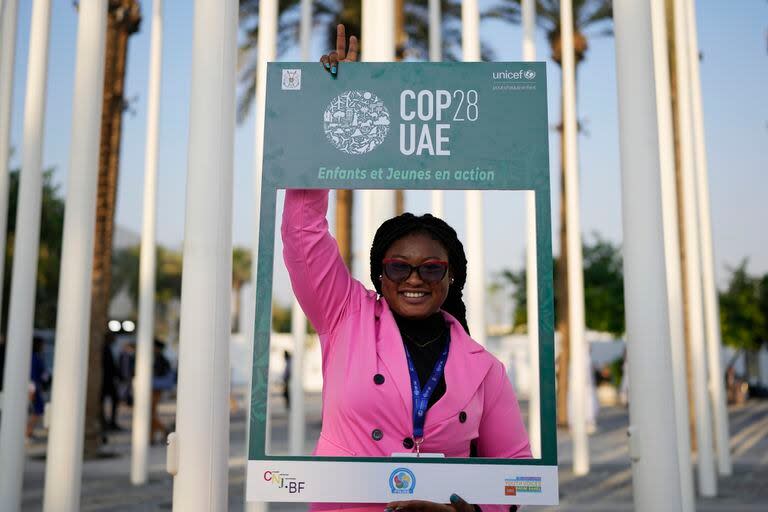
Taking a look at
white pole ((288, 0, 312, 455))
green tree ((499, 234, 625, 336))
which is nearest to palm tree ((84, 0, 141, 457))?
white pole ((288, 0, 312, 455))

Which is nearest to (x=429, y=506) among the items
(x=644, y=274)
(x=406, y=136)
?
(x=406, y=136)

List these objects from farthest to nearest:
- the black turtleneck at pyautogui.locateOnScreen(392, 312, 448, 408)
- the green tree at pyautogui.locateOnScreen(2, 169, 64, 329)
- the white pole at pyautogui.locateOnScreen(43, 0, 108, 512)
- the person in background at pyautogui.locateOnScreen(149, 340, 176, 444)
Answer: the green tree at pyautogui.locateOnScreen(2, 169, 64, 329) < the person in background at pyautogui.locateOnScreen(149, 340, 176, 444) < the white pole at pyautogui.locateOnScreen(43, 0, 108, 512) < the black turtleneck at pyautogui.locateOnScreen(392, 312, 448, 408)

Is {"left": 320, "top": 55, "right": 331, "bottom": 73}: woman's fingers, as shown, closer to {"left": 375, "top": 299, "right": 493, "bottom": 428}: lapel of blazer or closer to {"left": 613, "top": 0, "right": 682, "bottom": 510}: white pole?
{"left": 375, "top": 299, "right": 493, "bottom": 428}: lapel of blazer

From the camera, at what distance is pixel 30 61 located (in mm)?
8336

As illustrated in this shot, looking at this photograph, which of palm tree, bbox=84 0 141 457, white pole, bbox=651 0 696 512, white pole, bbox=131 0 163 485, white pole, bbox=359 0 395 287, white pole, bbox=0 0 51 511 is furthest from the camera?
palm tree, bbox=84 0 141 457

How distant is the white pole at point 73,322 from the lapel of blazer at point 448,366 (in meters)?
Answer: 4.21

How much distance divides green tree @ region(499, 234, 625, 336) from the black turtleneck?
35012mm

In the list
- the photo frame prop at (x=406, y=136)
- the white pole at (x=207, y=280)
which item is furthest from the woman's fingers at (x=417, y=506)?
the white pole at (x=207, y=280)

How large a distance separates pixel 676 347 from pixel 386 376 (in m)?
6.42

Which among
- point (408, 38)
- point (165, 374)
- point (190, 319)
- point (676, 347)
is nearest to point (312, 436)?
point (165, 374)

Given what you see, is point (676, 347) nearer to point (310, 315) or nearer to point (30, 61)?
point (310, 315)

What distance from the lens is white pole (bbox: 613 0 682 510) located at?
4.54 metres

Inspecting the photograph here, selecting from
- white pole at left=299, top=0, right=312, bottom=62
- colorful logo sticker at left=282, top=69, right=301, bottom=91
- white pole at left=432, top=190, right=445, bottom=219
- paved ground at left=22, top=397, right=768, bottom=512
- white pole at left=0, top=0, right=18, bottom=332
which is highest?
white pole at left=299, top=0, right=312, bottom=62

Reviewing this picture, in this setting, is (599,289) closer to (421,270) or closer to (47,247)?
(47,247)
